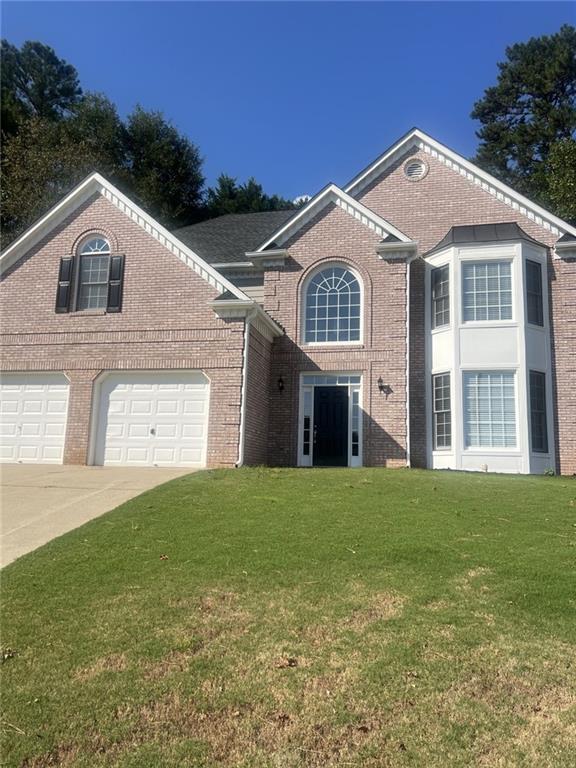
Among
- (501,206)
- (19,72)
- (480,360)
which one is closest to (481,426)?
(480,360)

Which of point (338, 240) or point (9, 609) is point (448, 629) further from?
point (338, 240)

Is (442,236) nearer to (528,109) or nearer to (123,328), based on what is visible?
(123,328)

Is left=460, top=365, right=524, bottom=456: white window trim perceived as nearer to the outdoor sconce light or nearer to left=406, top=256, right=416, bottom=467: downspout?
left=406, top=256, right=416, bottom=467: downspout

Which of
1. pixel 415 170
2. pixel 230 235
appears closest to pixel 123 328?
pixel 230 235

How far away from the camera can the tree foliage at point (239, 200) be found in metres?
39.2

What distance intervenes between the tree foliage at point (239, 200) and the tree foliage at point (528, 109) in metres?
13.9

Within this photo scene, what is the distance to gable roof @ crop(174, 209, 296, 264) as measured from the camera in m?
19.0

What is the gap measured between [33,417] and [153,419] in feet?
11.0

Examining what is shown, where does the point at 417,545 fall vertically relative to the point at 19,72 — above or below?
below

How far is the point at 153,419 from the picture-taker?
48.4 feet

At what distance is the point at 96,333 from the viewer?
15.4m

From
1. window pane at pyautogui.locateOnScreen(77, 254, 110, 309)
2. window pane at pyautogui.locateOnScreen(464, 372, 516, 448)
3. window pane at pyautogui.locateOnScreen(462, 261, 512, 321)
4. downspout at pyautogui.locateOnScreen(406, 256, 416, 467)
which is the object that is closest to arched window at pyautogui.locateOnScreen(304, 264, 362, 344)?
downspout at pyautogui.locateOnScreen(406, 256, 416, 467)

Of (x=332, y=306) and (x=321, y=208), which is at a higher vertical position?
(x=321, y=208)

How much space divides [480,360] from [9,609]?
42.7 ft
